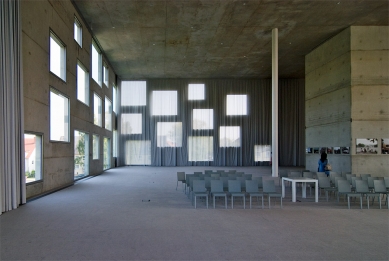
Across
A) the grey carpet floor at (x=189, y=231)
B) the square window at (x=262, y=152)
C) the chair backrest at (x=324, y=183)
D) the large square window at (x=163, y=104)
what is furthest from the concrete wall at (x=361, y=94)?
the large square window at (x=163, y=104)

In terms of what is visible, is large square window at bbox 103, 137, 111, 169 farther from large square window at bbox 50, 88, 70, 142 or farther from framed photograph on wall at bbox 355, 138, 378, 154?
framed photograph on wall at bbox 355, 138, 378, 154

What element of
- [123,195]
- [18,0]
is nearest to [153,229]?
[123,195]

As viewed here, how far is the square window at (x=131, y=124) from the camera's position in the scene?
25969 mm

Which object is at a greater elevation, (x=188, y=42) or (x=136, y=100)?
(x=188, y=42)

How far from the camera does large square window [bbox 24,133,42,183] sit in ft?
28.2

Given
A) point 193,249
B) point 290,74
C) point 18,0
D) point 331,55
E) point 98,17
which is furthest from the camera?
point 290,74

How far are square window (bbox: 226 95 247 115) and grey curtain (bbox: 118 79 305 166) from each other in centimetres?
43

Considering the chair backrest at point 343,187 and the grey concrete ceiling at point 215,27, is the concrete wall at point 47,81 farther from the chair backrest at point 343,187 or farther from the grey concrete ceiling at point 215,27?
the chair backrest at point 343,187

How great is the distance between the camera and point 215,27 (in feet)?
48.7

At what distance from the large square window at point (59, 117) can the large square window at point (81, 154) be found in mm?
1520

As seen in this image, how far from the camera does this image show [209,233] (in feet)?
16.9

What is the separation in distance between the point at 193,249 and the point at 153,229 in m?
1.33

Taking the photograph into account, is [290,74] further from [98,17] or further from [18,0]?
[18,0]

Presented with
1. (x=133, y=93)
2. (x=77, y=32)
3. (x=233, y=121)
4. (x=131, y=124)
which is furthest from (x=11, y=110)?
(x=233, y=121)
